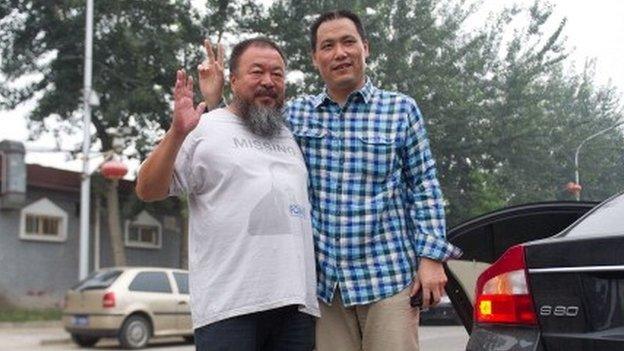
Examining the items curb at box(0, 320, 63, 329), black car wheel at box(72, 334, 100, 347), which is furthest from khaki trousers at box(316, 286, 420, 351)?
curb at box(0, 320, 63, 329)

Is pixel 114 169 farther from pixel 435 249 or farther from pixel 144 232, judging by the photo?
pixel 435 249

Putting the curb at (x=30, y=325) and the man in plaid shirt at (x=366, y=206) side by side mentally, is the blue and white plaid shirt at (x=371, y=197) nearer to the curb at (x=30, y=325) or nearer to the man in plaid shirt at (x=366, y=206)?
the man in plaid shirt at (x=366, y=206)

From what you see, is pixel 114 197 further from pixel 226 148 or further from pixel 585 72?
pixel 585 72

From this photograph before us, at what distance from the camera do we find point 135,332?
13.9m

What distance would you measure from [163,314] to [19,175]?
12.9 feet

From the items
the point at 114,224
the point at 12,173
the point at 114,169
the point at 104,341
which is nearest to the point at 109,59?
the point at 114,224

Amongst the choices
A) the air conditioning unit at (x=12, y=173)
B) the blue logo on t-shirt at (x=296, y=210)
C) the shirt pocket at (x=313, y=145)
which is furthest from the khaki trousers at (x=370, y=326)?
the air conditioning unit at (x=12, y=173)

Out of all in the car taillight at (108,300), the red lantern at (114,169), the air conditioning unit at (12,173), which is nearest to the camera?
the air conditioning unit at (12,173)

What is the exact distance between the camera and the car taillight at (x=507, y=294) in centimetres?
265

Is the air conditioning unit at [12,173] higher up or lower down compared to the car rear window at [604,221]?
higher up

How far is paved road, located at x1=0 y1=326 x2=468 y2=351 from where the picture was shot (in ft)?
43.7

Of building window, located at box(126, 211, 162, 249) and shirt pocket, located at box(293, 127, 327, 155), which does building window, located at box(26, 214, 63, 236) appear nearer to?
building window, located at box(126, 211, 162, 249)

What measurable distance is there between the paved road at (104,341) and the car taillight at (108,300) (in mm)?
1027

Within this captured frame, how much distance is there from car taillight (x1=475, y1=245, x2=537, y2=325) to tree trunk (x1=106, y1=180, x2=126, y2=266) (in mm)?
20637
